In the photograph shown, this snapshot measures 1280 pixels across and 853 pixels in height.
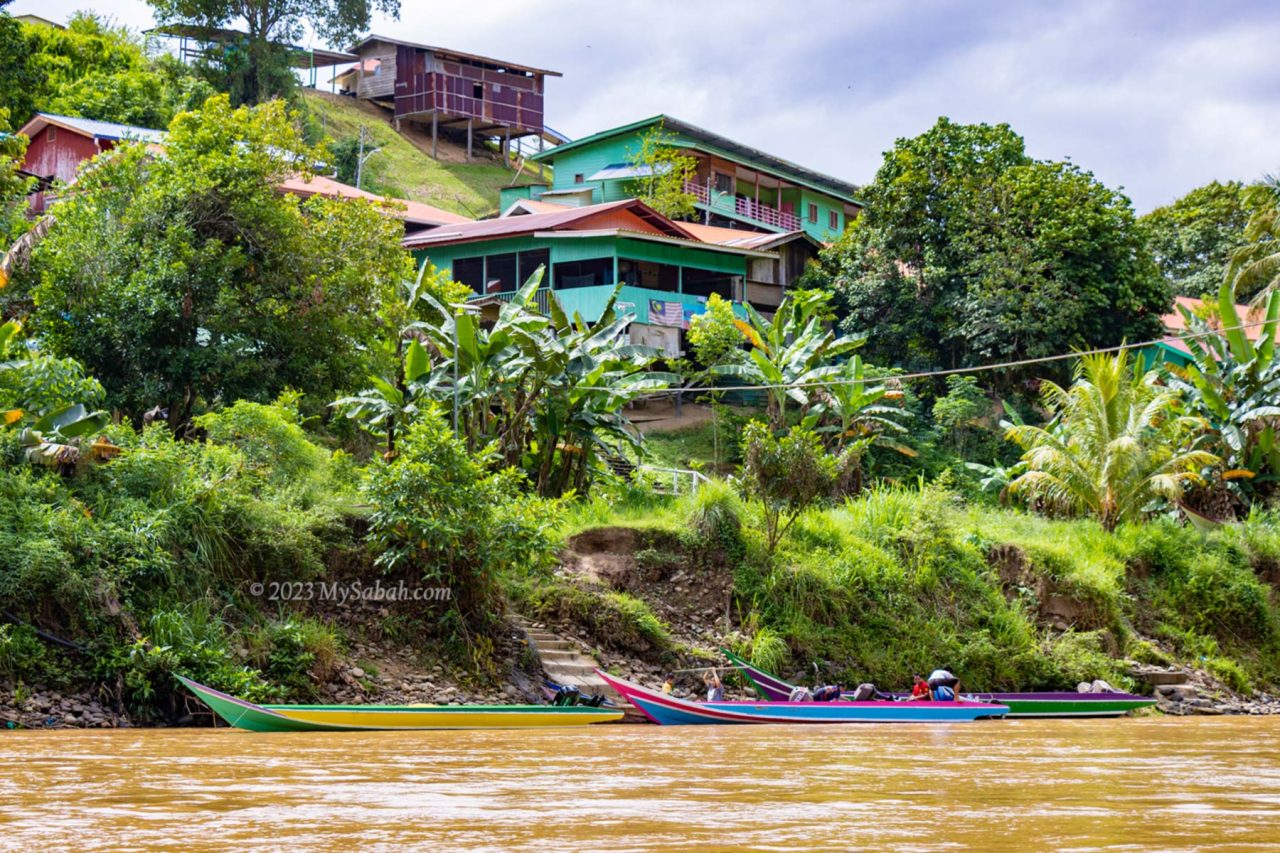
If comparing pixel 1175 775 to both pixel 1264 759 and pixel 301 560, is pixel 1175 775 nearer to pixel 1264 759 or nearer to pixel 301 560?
pixel 1264 759

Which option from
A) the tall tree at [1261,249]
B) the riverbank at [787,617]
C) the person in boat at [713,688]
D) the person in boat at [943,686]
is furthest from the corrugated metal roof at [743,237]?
the person in boat at [943,686]

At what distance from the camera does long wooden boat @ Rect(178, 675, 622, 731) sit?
1221cm

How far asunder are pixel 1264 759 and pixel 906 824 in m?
5.84

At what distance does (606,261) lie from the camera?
108 ft

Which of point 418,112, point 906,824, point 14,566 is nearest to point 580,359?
point 14,566

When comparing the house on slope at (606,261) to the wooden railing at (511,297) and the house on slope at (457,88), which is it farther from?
the house on slope at (457,88)

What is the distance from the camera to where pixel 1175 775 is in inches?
380

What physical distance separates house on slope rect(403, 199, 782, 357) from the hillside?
20.6 m

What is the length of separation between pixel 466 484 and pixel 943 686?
6.42 m

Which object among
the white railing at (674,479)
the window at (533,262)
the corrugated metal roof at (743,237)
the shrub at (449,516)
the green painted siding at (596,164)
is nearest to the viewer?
the shrub at (449,516)

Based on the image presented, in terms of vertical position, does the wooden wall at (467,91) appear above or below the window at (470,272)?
above

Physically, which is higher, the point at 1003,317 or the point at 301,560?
the point at 1003,317

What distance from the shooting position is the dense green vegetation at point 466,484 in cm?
1441

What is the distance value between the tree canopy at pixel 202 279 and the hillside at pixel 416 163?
33.5 m
